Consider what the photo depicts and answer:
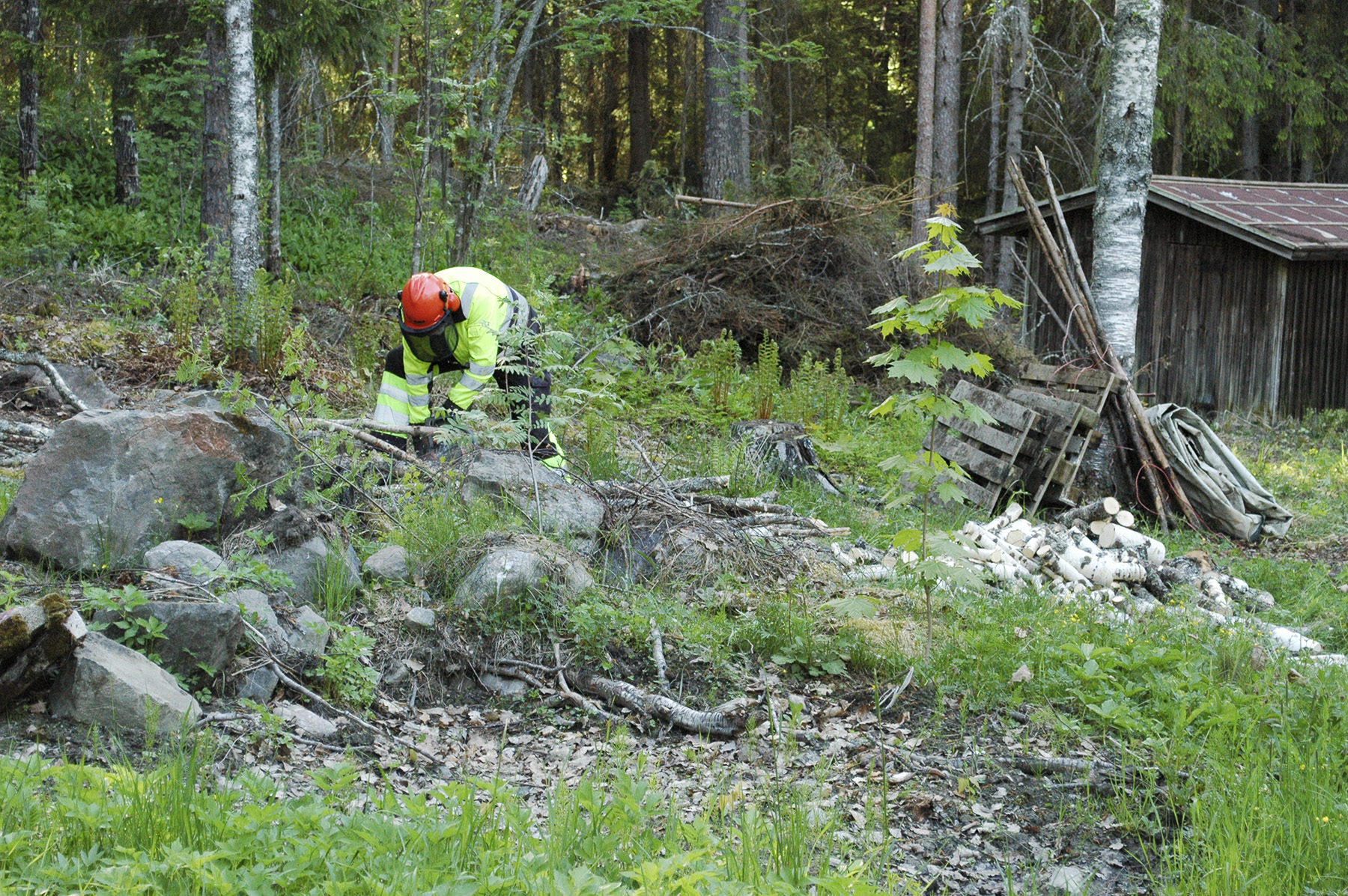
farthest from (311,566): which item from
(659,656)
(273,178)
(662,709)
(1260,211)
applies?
(1260,211)

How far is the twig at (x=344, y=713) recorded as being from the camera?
3.90 m

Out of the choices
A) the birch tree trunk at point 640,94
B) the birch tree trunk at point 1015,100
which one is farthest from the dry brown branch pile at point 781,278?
the birch tree trunk at point 640,94

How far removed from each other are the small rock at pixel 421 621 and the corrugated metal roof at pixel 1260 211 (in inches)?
506

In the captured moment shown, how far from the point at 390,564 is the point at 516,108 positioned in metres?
25.9

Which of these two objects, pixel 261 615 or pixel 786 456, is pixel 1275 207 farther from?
pixel 261 615

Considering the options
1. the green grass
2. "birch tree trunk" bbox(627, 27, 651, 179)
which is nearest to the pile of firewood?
the green grass

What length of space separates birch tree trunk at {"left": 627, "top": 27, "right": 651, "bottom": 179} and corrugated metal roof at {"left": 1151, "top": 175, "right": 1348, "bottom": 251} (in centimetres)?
1368

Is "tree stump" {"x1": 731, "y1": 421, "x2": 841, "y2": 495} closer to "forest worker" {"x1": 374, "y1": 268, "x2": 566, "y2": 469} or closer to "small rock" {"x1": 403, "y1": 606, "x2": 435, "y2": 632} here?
"forest worker" {"x1": 374, "y1": 268, "x2": 566, "y2": 469}

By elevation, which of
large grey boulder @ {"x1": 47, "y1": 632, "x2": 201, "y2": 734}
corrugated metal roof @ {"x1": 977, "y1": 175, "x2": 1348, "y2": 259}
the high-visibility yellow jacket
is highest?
corrugated metal roof @ {"x1": 977, "y1": 175, "x2": 1348, "y2": 259}

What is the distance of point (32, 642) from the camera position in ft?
11.2

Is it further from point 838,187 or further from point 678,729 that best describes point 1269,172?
point 678,729

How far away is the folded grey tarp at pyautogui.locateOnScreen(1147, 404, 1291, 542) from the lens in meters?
7.89

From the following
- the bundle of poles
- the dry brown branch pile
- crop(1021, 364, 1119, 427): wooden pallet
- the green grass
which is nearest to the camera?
the green grass

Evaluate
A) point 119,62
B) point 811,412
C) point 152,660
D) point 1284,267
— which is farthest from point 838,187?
point 152,660
